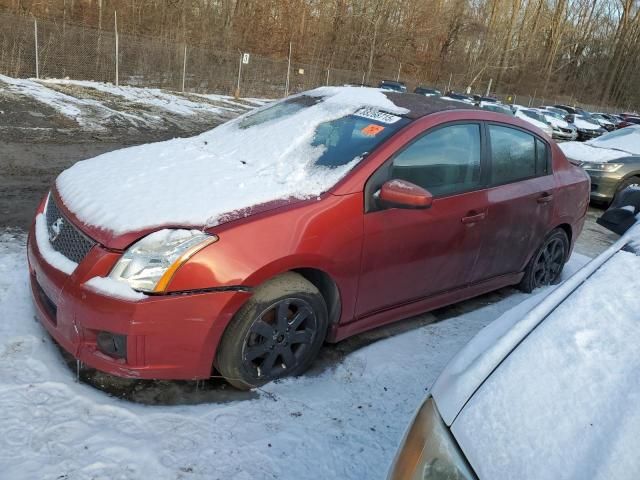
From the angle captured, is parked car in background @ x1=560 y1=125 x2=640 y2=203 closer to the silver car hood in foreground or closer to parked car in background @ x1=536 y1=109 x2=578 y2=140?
the silver car hood in foreground

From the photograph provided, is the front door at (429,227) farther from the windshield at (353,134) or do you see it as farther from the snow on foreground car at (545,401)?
the snow on foreground car at (545,401)

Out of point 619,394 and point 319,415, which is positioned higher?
point 619,394

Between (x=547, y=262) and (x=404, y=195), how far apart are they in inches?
98.9

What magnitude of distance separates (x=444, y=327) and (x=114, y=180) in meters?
2.55

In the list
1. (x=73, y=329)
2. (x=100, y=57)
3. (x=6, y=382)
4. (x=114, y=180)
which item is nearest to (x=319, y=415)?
(x=73, y=329)

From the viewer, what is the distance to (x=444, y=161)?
363 centimetres

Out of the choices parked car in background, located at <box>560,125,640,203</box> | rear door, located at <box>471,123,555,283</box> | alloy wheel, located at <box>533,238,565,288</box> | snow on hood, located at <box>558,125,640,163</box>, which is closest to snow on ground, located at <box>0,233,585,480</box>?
rear door, located at <box>471,123,555,283</box>

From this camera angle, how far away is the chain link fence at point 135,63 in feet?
52.5

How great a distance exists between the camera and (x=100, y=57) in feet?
58.5

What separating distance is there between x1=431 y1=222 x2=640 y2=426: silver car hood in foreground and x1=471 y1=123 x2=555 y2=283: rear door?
5.96 ft

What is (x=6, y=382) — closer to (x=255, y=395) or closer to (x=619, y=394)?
(x=255, y=395)

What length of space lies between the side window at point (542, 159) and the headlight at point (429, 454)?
134 inches

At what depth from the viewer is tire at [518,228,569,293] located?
15.5 ft

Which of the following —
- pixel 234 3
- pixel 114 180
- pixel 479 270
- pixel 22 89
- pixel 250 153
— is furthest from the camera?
pixel 234 3
